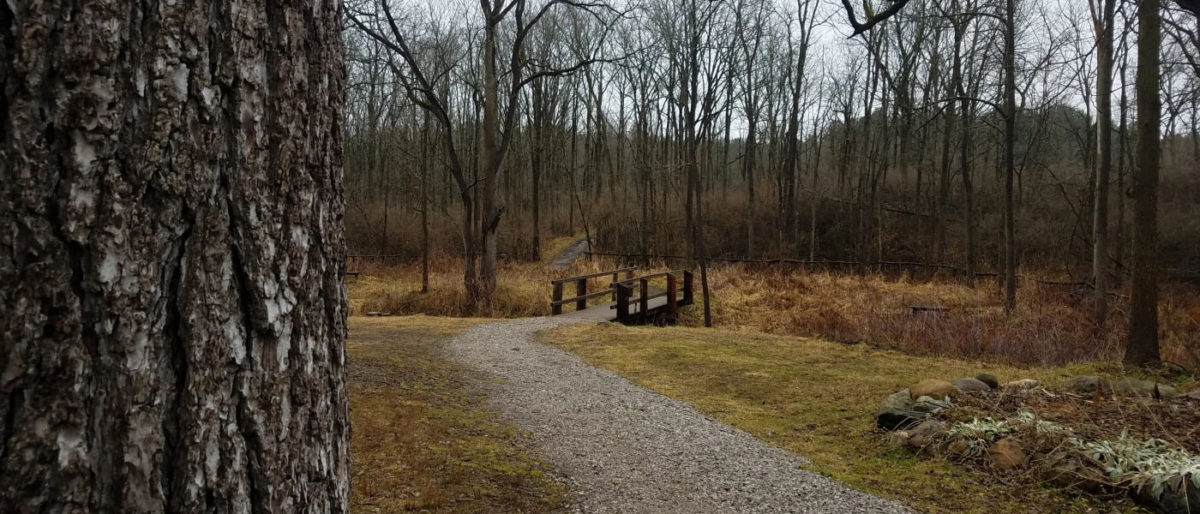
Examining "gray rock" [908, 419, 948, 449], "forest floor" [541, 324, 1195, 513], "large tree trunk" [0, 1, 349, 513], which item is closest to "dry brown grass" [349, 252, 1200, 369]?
"forest floor" [541, 324, 1195, 513]

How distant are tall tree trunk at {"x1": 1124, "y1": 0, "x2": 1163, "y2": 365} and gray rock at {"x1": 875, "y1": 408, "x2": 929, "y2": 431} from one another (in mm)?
4795

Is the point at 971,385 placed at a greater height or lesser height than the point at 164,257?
lesser

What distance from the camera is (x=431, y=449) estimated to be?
199 inches

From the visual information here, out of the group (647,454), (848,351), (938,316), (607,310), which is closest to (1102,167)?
(938,316)

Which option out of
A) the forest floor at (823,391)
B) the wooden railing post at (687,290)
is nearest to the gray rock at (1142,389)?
the forest floor at (823,391)

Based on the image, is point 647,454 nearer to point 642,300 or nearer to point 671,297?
point 642,300

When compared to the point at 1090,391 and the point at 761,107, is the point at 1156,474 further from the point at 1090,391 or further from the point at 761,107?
the point at 761,107

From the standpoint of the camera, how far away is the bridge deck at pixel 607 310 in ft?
46.7

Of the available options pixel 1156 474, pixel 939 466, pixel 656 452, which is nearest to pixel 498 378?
pixel 656 452

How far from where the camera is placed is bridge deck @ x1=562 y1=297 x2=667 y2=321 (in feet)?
46.7

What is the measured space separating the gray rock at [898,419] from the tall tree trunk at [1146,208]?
4795mm

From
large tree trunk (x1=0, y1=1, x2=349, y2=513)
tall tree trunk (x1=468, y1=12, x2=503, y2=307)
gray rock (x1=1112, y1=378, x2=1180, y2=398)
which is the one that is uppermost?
tall tree trunk (x1=468, y1=12, x2=503, y2=307)

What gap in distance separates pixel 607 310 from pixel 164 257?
47.3ft

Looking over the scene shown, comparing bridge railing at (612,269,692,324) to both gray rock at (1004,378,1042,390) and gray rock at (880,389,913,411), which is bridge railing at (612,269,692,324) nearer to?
gray rock at (880,389,913,411)
